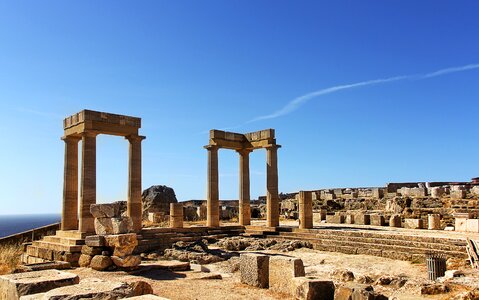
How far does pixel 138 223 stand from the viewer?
830 inches

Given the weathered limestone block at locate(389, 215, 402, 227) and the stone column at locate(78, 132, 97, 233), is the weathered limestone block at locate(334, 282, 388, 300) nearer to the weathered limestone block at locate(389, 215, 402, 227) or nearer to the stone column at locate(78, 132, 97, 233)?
the stone column at locate(78, 132, 97, 233)

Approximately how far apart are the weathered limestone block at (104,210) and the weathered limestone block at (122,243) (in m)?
1.22

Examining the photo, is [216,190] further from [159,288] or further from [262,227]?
[159,288]

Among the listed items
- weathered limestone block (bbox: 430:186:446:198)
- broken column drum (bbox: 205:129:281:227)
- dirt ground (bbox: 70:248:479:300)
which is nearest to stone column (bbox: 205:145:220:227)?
broken column drum (bbox: 205:129:281:227)

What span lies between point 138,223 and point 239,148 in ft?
28.8

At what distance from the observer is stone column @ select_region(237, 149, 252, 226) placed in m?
26.5

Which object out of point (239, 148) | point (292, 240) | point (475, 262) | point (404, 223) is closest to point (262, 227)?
point (292, 240)

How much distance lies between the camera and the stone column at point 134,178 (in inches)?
836

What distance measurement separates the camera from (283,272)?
1079 cm

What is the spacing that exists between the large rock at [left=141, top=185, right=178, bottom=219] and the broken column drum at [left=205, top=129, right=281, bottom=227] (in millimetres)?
9812

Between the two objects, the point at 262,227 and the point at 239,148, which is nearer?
the point at 262,227

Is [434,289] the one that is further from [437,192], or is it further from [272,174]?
[437,192]

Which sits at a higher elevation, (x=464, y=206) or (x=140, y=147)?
(x=140, y=147)

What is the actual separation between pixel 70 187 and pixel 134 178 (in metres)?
3.22
